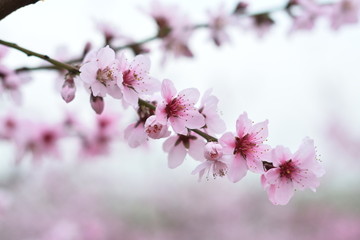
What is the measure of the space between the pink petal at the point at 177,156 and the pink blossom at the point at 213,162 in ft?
0.24

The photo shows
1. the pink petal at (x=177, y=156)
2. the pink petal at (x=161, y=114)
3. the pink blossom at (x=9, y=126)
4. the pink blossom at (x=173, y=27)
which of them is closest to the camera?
the pink petal at (x=161, y=114)

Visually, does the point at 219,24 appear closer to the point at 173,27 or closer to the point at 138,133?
the point at 173,27

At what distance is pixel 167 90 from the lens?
32.0 inches

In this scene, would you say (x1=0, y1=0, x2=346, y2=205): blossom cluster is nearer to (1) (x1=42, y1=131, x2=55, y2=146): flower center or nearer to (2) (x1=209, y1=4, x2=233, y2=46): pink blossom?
(2) (x1=209, y1=4, x2=233, y2=46): pink blossom

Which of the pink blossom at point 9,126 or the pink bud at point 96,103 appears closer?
the pink bud at point 96,103

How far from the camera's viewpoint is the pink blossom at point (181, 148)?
86 centimetres

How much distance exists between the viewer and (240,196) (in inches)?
236

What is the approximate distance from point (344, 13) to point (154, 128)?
4.51 ft

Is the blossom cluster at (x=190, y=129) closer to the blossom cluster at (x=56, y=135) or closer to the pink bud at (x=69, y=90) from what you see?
the pink bud at (x=69, y=90)

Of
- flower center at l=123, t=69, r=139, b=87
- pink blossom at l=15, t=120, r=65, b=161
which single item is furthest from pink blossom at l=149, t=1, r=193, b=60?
flower center at l=123, t=69, r=139, b=87

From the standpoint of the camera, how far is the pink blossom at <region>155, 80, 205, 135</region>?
79 centimetres

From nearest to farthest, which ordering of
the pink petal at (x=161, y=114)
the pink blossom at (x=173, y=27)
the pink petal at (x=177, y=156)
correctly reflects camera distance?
the pink petal at (x=161, y=114)
the pink petal at (x=177, y=156)
the pink blossom at (x=173, y=27)

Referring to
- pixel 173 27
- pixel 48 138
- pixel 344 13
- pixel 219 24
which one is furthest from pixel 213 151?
pixel 48 138

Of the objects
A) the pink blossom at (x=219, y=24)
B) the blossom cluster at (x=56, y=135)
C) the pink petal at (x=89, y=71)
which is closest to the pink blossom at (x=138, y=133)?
the pink petal at (x=89, y=71)
